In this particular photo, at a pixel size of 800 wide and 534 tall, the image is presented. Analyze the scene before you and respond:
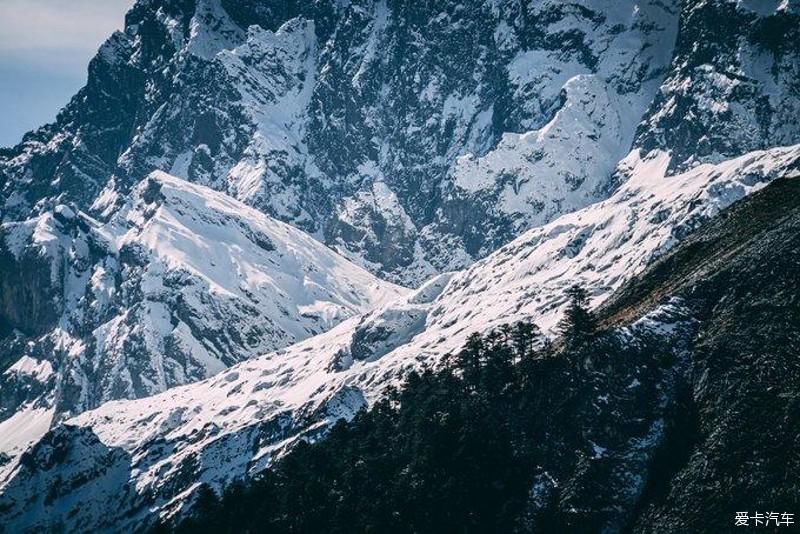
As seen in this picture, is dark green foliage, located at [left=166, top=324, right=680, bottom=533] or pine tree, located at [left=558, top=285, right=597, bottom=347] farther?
pine tree, located at [left=558, top=285, right=597, bottom=347]

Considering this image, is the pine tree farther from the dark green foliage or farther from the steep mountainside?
Result: the dark green foliage

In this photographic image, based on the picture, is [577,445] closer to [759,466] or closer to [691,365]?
[691,365]

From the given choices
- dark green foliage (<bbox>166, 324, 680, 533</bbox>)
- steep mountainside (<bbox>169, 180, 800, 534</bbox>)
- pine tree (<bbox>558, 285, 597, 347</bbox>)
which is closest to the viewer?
steep mountainside (<bbox>169, 180, 800, 534</bbox>)

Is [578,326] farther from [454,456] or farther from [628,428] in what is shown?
[628,428]

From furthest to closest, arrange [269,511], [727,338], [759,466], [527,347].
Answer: [527,347], [269,511], [727,338], [759,466]

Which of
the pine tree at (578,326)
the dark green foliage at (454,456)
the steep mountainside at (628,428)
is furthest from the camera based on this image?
the pine tree at (578,326)

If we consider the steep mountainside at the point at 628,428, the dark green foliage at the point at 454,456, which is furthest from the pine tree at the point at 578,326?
the dark green foliage at the point at 454,456

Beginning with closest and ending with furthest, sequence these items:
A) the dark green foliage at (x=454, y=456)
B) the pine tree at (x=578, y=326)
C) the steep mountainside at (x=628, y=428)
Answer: the steep mountainside at (x=628, y=428) → the dark green foliage at (x=454, y=456) → the pine tree at (x=578, y=326)

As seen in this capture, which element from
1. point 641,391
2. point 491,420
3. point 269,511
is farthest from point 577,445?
point 269,511

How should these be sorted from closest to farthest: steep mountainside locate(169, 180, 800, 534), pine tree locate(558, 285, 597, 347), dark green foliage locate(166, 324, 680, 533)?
1. steep mountainside locate(169, 180, 800, 534)
2. dark green foliage locate(166, 324, 680, 533)
3. pine tree locate(558, 285, 597, 347)

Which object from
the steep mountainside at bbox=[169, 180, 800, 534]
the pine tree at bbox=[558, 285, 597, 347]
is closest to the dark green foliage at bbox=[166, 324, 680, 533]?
the steep mountainside at bbox=[169, 180, 800, 534]

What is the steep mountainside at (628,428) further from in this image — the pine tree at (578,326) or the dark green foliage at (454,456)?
the pine tree at (578,326)
